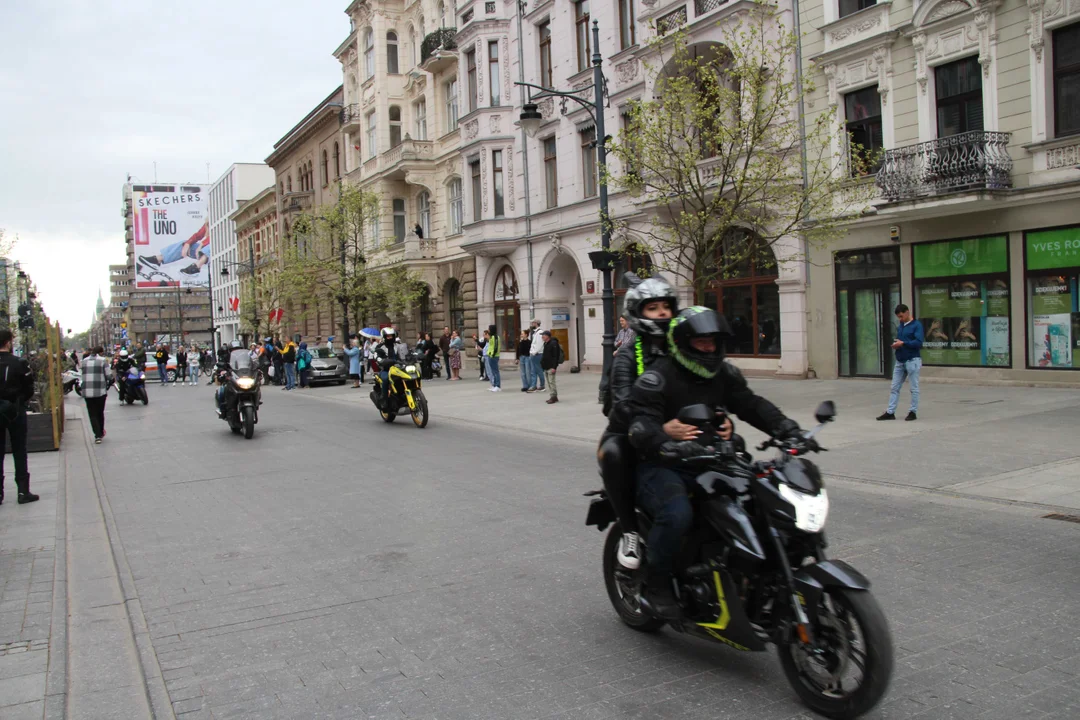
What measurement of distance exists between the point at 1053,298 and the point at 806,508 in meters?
15.3

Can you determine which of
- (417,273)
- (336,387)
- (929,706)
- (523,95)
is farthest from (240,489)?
(417,273)

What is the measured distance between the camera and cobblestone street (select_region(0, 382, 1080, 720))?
3779mm

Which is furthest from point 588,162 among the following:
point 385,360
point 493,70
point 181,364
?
point 181,364

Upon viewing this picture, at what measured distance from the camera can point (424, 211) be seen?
38.7 m

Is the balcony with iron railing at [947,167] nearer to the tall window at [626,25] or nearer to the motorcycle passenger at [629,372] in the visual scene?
the tall window at [626,25]

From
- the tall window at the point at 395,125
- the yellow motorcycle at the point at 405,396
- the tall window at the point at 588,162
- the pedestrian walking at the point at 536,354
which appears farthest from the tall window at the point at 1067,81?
the tall window at the point at 395,125

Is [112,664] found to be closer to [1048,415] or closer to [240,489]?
[240,489]

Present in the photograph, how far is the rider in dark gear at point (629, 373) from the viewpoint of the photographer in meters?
4.05

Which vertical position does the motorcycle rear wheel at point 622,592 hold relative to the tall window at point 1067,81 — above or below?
below

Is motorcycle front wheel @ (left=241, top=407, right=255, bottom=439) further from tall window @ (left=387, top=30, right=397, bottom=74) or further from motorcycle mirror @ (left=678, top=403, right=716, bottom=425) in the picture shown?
tall window @ (left=387, top=30, right=397, bottom=74)

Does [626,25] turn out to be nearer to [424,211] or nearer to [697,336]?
[424,211]

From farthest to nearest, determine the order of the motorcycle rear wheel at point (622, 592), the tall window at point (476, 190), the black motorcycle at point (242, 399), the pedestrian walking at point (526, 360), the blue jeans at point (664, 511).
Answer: the tall window at point (476, 190)
the pedestrian walking at point (526, 360)
the black motorcycle at point (242, 399)
the motorcycle rear wheel at point (622, 592)
the blue jeans at point (664, 511)

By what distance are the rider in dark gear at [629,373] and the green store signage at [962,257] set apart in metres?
15.1

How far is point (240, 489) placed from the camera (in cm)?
951
